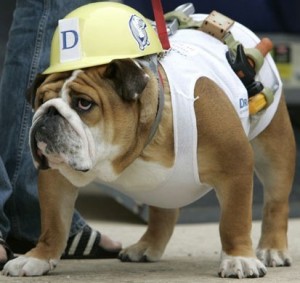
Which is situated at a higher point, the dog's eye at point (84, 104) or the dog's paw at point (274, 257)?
the dog's eye at point (84, 104)

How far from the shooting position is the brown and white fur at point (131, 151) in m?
3.64

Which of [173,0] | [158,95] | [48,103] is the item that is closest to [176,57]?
[158,95]

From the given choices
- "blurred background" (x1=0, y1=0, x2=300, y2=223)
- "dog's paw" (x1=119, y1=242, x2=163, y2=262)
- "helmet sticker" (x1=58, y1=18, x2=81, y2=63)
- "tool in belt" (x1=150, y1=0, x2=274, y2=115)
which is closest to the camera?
"helmet sticker" (x1=58, y1=18, x2=81, y2=63)

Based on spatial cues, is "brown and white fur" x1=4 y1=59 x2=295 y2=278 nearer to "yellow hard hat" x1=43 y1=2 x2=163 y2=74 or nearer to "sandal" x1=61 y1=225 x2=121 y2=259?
"yellow hard hat" x1=43 y1=2 x2=163 y2=74

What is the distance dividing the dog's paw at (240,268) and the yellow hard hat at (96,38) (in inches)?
32.1

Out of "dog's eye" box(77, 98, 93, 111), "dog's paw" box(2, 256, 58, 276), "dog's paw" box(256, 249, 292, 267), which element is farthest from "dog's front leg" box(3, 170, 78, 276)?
"dog's paw" box(256, 249, 292, 267)

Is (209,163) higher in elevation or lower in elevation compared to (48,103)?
lower

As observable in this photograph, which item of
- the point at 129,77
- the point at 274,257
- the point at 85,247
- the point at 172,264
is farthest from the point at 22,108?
the point at 274,257

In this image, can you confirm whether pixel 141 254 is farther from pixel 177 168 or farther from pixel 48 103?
pixel 48 103

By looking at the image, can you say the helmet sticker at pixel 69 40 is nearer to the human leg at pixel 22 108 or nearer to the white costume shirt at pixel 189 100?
the white costume shirt at pixel 189 100

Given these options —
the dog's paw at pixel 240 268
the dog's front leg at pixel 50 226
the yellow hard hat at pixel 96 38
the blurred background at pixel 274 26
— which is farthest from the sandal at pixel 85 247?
the blurred background at pixel 274 26

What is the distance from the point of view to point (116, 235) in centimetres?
544

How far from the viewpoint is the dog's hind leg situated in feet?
14.6

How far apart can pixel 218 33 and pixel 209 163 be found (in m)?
0.67
